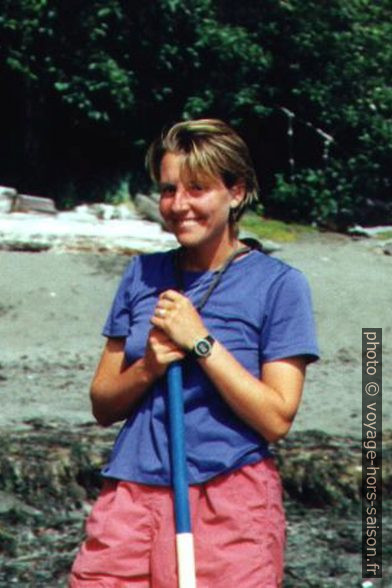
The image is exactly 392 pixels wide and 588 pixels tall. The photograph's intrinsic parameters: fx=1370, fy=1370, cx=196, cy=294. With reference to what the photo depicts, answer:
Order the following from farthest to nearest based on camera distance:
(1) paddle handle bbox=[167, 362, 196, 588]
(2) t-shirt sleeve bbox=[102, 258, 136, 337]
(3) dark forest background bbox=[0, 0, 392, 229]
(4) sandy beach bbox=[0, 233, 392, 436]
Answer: (3) dark forest background bbox=[0, 0, 392, 229] < (4) sandy beach bbox=[0, 233, 392, 436] < (2) t-shirt sleeve bbox=[102, 258, 136, 337] < (1) paddle handle bbox=[167, 362, 196, 588]

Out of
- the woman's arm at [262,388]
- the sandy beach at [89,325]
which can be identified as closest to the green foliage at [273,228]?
the sandy beach at [89,325]

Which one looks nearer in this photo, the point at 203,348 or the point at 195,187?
the point at 203,348

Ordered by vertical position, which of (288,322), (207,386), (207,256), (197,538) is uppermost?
(207,256)

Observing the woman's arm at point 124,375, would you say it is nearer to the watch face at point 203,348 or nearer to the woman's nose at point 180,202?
the watch face at point 203,348

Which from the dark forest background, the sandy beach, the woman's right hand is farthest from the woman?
the dark forest background

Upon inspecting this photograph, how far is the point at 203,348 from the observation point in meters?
2.55

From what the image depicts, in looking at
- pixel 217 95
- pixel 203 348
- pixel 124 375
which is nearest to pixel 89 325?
pixel 217 95

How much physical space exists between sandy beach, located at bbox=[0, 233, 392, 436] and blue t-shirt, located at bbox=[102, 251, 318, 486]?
137 inches
